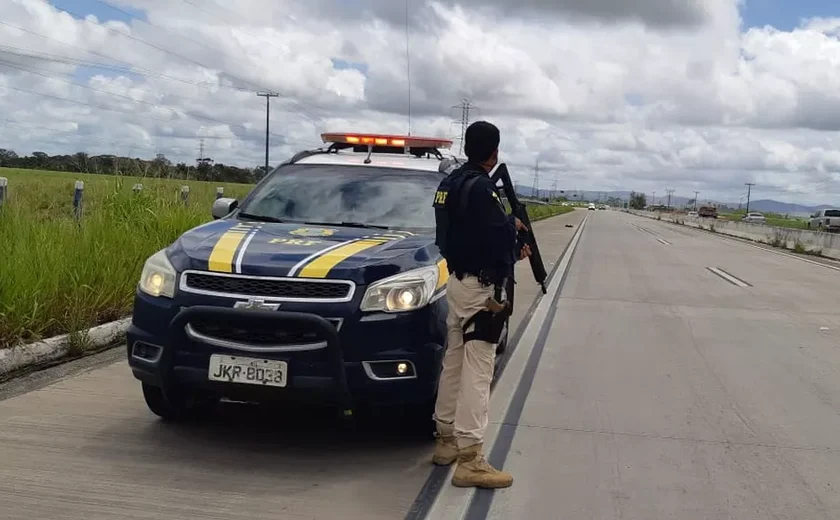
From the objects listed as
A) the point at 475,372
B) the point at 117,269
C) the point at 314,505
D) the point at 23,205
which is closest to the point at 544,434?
the point at 475,372

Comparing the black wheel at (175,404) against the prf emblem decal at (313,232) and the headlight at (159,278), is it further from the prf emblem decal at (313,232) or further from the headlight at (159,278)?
the prf emblem decal at (313,232)

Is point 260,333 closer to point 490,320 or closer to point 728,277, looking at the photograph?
point 490,320

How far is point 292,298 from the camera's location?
15.0 ft

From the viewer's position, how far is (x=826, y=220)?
56562 mm

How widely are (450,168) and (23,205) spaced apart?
17.0ft

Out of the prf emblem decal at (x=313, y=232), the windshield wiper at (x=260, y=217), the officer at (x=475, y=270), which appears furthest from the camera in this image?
the windshield wiper at (x=260, y=217)

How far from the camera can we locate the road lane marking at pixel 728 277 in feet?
53.8

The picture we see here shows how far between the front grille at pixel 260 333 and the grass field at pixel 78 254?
109 inches

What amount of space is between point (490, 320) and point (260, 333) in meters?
1.24

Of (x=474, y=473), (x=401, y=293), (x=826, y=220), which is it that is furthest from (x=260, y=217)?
(x=826, y=220)

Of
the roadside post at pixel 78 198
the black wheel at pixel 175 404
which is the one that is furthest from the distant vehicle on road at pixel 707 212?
the black wheel at pixel 175 404

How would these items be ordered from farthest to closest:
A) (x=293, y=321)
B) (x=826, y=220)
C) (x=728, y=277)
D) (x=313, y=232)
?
1. (x=826, y=220)
2. (x=728, y=277)
3. (x=313, y=232)
4. (x=293, y=321)

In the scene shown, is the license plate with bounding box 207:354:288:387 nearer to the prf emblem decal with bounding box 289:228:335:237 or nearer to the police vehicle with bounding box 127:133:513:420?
the police vehicle with bounding box 127:133:513:420

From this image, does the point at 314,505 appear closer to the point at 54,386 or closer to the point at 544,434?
the point at 544,434
